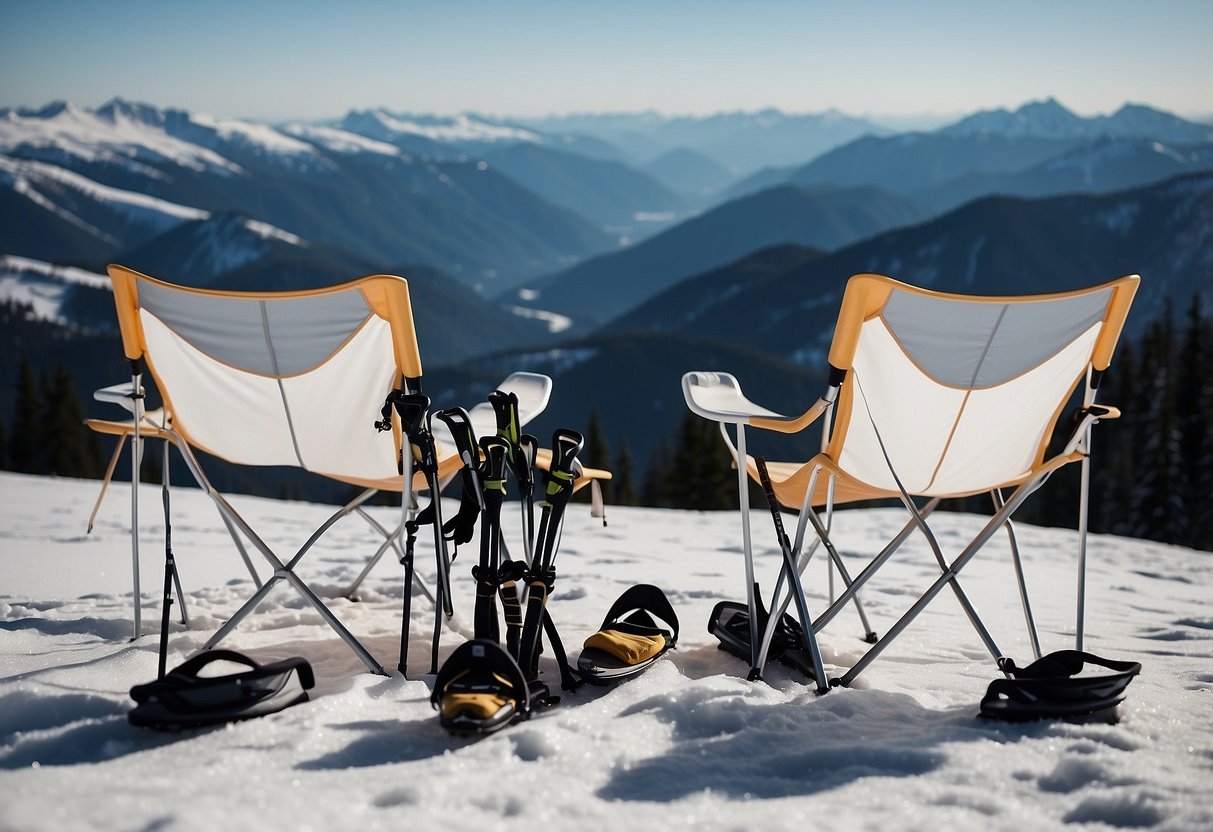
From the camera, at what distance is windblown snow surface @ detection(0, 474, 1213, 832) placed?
6.06ft

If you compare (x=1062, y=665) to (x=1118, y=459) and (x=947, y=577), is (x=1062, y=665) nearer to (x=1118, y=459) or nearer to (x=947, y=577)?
(x=947, y=577)

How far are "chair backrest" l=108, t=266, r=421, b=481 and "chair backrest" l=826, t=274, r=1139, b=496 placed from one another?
4.44 feet

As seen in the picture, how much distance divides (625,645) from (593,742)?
2.10 feet

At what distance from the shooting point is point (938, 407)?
9.51 feet

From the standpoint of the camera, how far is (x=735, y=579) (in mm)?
4816

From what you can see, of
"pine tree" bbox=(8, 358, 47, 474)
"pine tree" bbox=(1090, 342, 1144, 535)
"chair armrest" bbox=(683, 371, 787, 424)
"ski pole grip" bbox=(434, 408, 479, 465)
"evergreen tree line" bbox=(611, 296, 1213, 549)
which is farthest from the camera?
"pine tree" bbox=(8, 358, 47, 474)

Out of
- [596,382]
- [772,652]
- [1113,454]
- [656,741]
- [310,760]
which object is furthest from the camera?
[596,382]

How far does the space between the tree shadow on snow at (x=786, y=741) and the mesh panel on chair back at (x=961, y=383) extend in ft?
2.49

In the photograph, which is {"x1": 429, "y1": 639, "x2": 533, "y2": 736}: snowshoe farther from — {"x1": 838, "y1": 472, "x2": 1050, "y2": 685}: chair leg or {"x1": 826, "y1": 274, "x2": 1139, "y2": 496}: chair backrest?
{"x1": 826, "y1": 274, "x2": 1139, "y2": 496}: chair backrest

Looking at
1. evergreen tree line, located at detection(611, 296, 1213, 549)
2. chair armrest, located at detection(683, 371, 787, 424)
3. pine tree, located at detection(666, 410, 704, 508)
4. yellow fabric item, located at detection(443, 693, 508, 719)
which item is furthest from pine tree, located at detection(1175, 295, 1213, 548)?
yellow fabric item, located at detection(443, 693, 508, 719)

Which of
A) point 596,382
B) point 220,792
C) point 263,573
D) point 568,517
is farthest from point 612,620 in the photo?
point 596,382

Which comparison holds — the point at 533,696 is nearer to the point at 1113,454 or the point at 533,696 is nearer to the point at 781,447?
the point at 1113,454

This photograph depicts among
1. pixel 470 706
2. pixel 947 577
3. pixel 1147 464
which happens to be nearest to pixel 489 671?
pixel 470 706

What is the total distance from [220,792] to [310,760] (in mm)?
240
